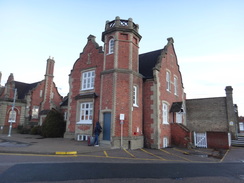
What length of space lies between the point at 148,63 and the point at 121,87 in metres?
6.37

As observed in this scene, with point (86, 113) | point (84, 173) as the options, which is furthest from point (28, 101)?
point (84, 173)

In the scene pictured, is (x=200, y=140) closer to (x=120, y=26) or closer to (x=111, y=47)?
(x=111, y=47)

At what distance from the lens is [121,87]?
15125 mm

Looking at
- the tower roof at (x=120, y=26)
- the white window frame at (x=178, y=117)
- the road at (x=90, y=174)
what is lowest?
the road at (x=90, y=174)

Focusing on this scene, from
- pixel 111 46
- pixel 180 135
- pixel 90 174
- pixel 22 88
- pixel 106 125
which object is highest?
pixel 111 46

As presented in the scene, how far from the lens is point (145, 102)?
1733 centimetres

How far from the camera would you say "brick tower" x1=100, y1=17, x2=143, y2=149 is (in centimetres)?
1448

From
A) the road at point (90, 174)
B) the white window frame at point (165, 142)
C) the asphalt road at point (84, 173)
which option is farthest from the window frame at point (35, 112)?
the asphalt road at point (84, 173)

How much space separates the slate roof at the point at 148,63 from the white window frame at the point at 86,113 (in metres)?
6.46

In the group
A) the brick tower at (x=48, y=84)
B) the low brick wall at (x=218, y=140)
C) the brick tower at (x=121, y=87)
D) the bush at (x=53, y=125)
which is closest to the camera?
the brick tower at (x=121, y=87)

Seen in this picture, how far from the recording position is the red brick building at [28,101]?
95.8 ft

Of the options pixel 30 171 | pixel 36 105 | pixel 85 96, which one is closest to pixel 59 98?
pixel 36 105

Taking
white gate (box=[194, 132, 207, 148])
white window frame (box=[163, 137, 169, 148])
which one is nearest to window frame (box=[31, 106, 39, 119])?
white window frame (box=[163, 137, 169, 148])

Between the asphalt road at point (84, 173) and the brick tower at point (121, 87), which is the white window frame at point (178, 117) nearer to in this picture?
the brick tower at point (121, 87)
